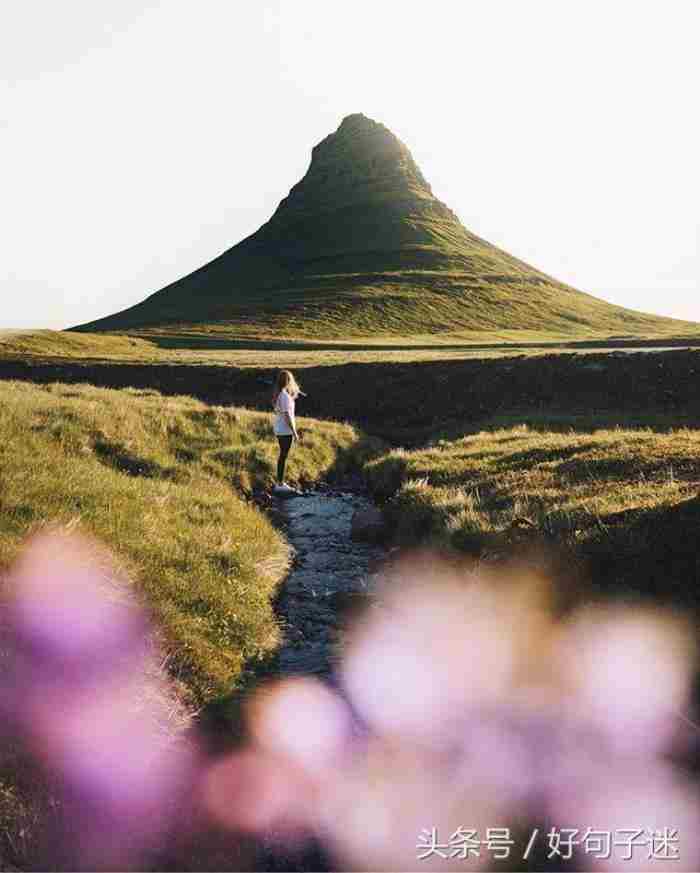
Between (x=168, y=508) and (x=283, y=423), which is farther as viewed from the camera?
(x=283, y=423)

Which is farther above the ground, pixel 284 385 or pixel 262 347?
pixel 262 347

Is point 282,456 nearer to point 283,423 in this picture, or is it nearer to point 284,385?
point 283,423

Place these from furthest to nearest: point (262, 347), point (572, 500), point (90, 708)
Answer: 1. point (262, 347)
2. point (572, 500)
3. point (90, 708)

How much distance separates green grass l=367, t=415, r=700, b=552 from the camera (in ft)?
35.1

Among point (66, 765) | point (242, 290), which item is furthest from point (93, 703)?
point (242, 290)

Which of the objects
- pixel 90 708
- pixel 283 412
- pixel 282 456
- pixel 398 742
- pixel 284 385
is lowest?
pixel 398 742

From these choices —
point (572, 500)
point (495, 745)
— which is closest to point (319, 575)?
point (572, 500)

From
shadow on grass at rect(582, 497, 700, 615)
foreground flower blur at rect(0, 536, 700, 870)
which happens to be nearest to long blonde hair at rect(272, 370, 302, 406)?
foreground flower blur at rect(0, 536, 700, 870)

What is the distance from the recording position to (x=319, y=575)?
12.4 metres

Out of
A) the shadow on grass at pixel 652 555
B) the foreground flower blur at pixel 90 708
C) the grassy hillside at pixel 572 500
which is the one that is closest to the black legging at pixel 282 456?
the grassy hillside at pixel 572 500

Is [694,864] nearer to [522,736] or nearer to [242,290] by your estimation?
[522,736]

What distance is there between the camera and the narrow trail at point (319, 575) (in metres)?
9.32

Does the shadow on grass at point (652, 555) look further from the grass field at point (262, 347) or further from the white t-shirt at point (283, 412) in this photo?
the grass field at point (262, 347)

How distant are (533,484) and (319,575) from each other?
476 centimetres
